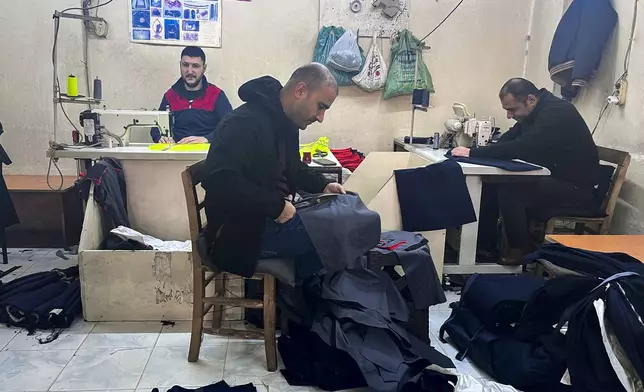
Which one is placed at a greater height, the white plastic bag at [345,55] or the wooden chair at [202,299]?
the white plastic bag at [345,55]

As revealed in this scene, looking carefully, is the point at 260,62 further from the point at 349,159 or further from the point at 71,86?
the point at 71,86

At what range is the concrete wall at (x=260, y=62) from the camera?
4227mm

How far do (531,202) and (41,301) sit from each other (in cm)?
273

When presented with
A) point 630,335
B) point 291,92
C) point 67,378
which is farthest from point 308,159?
point 630,335

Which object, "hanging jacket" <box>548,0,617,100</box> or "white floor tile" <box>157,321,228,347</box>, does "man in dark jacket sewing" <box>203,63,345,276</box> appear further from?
"hanging jacket" <box>548,0,617,100</box>

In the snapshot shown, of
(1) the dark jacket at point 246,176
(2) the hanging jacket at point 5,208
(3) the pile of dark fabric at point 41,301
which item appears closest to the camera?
(1) the dark jacket at point 246,176

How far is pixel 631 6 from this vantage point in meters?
3.32

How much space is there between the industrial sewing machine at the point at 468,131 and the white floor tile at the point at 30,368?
→ 2.89 m

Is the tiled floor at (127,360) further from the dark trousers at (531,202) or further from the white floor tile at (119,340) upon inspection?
the dark trousers at (531,202)

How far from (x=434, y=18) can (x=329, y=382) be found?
3484 mm

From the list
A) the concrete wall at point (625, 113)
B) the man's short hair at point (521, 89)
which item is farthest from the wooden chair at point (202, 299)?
the concrete wall at point (625, 113)

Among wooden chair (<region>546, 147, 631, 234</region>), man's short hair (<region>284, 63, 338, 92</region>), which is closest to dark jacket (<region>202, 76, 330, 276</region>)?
man's short hair (<region>284, 63, 338, 92</region>)

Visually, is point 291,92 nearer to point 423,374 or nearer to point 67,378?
point 423,374

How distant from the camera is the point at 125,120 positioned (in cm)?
347
